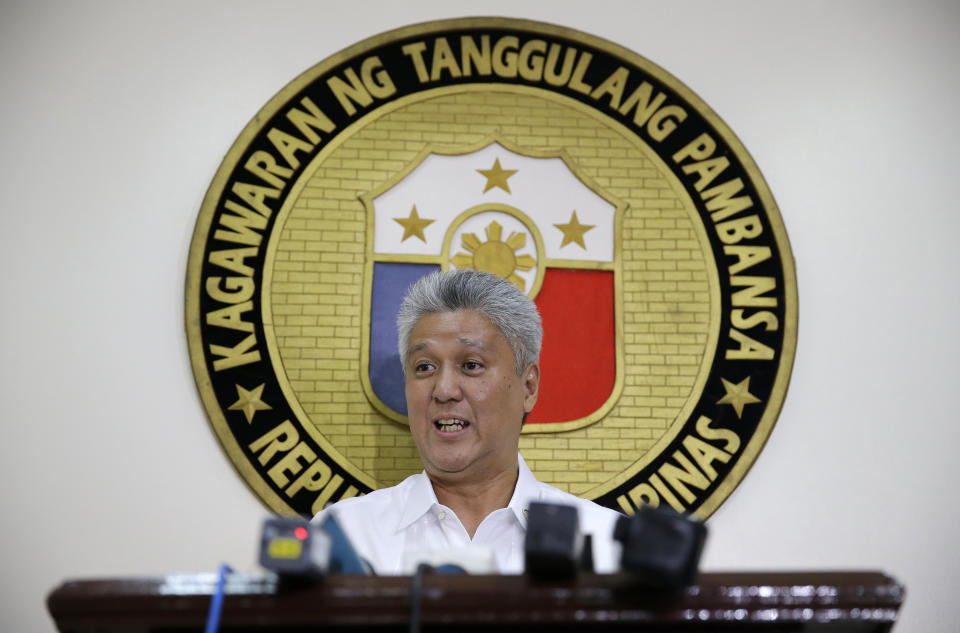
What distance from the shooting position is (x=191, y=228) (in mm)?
1896

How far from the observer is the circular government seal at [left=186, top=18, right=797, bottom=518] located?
1829 millimetres

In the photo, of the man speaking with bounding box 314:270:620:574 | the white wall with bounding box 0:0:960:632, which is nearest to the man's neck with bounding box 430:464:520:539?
the man speaking with bounding box 314:270:620:574

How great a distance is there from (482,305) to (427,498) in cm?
43

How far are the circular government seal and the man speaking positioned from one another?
0.50 feet

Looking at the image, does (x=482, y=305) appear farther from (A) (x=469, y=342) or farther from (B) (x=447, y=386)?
(B) (x=447, y=386)

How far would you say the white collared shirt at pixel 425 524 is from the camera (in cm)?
Answer: 162

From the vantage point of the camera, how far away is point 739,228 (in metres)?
1.95

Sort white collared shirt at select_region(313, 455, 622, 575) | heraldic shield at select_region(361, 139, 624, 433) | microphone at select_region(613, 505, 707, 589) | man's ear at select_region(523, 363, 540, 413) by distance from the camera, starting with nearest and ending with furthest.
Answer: microphone at select_region(613, 505, 707, 589), white collared shirt at select_region(313, 455, 622, 575), man's ear at select_region(523, 363, 540, 413), heraldic shield at select_region(361, 139, 624, 433)

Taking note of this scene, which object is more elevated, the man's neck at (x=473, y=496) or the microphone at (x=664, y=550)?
the microphone at (x=664, y=550)

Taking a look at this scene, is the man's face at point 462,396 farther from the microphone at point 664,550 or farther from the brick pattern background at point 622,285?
the microphone at point 664,550

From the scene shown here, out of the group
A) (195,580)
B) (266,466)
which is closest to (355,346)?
(266,466)

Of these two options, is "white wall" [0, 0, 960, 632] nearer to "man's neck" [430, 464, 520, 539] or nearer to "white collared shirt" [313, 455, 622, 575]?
"white collared shirt" [313, 455, 622, 575]

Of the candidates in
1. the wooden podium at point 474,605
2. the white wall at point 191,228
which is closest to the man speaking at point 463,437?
the white wall at point 191,228

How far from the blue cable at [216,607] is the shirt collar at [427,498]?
3.05 ft
